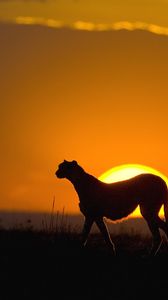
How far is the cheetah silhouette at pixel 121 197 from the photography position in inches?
554

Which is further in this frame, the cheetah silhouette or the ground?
the cheetah silhouette

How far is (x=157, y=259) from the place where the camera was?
12.9 m

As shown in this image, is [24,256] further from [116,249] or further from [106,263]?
[116,249]

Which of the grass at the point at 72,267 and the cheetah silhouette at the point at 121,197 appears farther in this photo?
the cheetah silhouette at the point at 121,197

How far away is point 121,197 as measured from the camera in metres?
14.3

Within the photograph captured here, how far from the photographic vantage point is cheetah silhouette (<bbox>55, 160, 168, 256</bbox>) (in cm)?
1408

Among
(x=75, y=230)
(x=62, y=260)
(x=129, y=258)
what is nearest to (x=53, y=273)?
(x=62, y=260)

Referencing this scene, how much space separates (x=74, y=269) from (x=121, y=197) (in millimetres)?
3341

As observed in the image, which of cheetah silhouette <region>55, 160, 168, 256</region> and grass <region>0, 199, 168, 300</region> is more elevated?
cheetah silhouette <region>55, 160, 168, 256</region>

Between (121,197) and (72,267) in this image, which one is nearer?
(72,267)

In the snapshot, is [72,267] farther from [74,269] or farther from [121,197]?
[121,197]

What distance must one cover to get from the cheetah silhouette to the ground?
1.99 ft

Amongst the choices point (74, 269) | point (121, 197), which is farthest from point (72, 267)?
point (121, 197)

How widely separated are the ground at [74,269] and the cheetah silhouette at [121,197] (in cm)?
61
